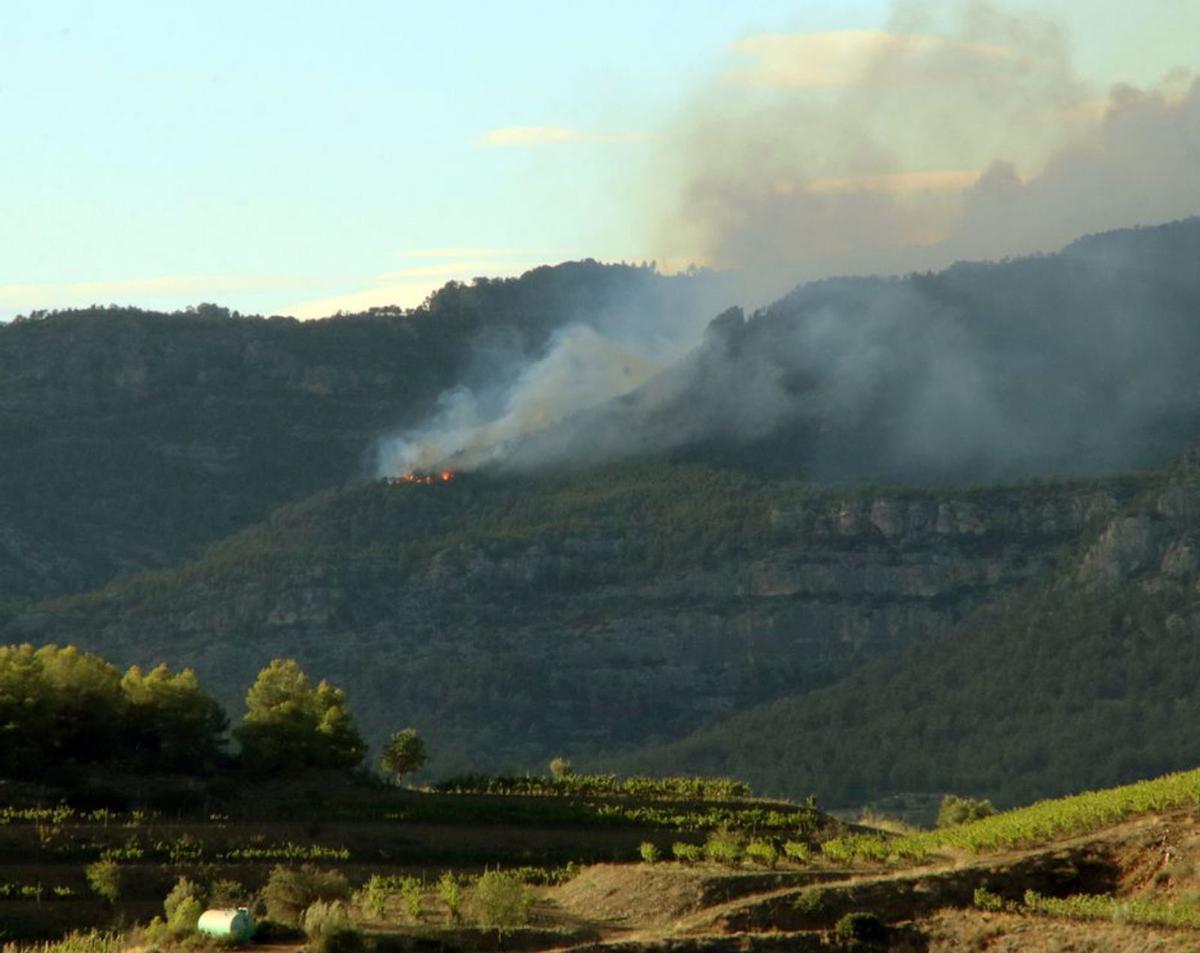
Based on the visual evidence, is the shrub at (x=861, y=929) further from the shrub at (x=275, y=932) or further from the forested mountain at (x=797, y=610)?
the forested mountain at (x=797, y=610)

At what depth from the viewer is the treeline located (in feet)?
273

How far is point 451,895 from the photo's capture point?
205 ft

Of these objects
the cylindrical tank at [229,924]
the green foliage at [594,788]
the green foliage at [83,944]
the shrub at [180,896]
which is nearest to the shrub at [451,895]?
the cylindrical tank at [229,924]

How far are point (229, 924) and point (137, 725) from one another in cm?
3136

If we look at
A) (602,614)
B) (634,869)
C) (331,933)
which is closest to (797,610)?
(602,614)

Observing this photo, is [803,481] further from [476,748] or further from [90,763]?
[90,763]

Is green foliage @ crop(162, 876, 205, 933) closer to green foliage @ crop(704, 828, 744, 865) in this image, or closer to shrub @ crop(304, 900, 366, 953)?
shrub @ crop(304, 900, 366, 953)

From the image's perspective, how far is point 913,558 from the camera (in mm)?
172625

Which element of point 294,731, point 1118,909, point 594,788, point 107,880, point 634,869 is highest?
point 294,731

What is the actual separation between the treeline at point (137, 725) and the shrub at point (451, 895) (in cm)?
2001

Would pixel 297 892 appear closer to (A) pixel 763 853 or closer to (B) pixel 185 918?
(B) pixel 185 918

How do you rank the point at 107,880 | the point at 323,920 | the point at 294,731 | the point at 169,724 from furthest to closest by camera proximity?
the point at 294,731
the point at 169,724
the point at 107,880
the point at 323,920

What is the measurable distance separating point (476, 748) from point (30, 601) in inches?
1833

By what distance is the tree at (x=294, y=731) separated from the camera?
88.9 meters
